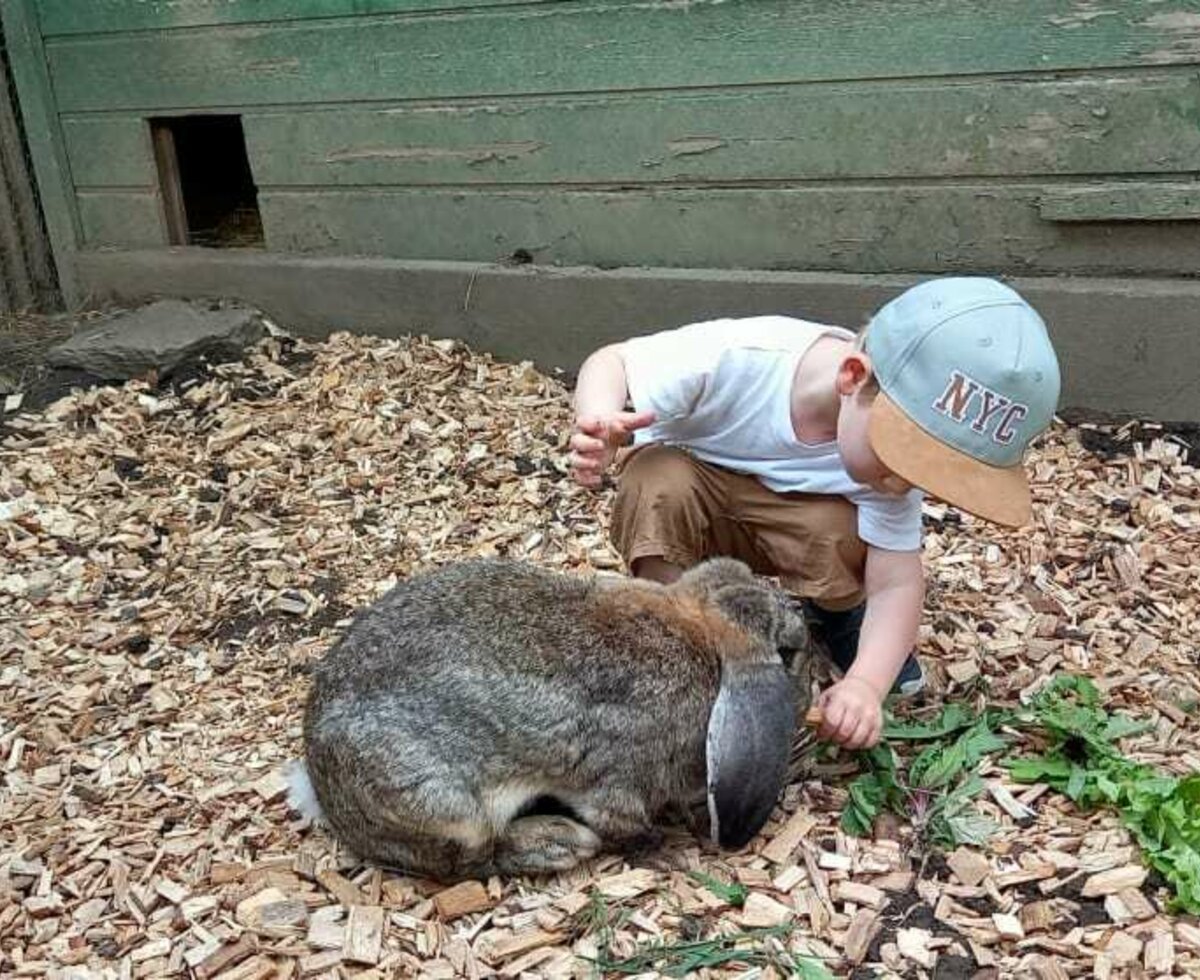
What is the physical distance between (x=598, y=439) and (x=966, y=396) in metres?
0.80

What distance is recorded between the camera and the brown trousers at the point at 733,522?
345cm

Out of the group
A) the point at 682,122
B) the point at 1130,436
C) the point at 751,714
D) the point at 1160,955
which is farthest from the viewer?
the point at 682,122

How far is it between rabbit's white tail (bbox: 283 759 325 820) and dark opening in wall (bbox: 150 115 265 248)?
430cm

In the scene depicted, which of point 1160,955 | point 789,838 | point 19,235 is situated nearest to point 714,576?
point 789,838

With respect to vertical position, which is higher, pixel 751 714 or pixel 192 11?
pixel 192 11

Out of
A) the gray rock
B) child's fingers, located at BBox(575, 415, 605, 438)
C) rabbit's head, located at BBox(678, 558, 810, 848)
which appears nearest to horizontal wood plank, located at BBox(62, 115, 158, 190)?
the gray rock

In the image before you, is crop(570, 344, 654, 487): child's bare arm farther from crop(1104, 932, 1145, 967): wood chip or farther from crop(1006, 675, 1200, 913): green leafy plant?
crop(1104, 932, 1145, 967): wood chip

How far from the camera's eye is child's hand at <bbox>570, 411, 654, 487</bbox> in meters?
3.04

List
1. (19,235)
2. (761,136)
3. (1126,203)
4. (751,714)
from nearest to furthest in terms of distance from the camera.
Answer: (751,714) < (1126,203) < (761,136) < (19,235)

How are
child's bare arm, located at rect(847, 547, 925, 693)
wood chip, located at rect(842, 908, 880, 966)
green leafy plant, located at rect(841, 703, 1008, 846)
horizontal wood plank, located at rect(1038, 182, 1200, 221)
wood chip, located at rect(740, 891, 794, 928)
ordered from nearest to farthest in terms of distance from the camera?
wood chip, located at rect(842, 908, 880, 966)
wood chip, located at rect(740, 891, 794, 928)
green leafy plant, located at rect(841, 703, 1008, 846)
child's bare arm, located at rect(847, 547, 925, 693)
horizontal wood plank, located at rect(1038, 182, 1200, 221)

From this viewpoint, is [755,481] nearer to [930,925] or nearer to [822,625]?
[822,625]

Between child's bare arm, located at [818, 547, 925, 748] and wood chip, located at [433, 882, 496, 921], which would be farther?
child's bare arm, located at [818, 547, 925, 748]

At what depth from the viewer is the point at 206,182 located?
7867 millimetres

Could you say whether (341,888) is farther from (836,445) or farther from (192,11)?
(192,11)
